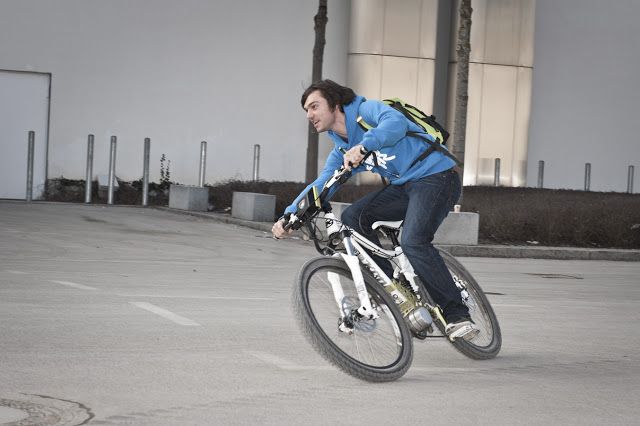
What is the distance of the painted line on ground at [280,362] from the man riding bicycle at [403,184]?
67 centimetres

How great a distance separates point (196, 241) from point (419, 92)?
542 inches

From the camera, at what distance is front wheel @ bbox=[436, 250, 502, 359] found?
26.1 feet

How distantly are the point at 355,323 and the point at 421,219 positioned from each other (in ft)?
2.73

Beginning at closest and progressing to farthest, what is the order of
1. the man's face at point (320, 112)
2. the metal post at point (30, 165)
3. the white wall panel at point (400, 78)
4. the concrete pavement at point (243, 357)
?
the concrete pavement at point (243, 357) → the man's face at point (320, 112) → the metal post at point (30, 165) → the white wall panel at point (400, 78)

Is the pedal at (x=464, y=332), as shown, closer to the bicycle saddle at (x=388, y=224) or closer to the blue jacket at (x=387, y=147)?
the bicycle saddle at (x=388, y=224)

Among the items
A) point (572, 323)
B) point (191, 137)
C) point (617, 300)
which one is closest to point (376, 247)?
point (572, 323)

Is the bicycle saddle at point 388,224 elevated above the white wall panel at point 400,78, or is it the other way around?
the white wall panel at point 400,78

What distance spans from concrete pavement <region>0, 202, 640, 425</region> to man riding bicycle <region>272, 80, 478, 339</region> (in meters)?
0.52

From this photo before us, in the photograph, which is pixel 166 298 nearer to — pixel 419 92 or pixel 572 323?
pixel 572 323

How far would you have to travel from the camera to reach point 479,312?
815 centimetres

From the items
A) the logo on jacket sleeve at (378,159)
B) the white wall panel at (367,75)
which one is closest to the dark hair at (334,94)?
the logo on jacket sleeve at (378,159)

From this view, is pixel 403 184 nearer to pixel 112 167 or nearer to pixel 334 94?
pixel 334 94

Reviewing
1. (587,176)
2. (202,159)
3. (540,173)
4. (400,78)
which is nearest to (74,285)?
(202,159)

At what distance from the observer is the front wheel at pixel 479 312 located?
796cm
